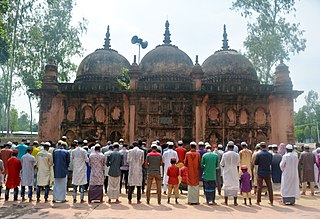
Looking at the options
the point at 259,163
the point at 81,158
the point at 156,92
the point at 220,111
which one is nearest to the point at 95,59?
the point at 156,92

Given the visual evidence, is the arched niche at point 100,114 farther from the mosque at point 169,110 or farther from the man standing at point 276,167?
the man standing at point 276,167

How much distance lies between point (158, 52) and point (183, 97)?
574 centimetres

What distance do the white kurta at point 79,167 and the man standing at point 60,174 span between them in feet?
0.98

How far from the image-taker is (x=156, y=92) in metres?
19.8

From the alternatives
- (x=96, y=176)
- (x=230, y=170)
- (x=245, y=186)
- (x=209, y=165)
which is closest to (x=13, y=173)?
(x=96, y=176)

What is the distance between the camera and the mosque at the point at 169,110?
19766 millimetres

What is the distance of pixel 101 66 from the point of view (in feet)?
78.5

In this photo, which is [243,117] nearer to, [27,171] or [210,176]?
[210,176]

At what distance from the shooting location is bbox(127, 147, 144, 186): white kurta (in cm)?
968

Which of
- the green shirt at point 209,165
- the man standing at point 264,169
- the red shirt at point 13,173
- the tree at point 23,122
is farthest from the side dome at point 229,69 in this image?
the tree at point 23,122

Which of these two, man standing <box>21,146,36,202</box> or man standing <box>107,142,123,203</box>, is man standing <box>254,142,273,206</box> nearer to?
man standing <box>107,142,123,203</box>

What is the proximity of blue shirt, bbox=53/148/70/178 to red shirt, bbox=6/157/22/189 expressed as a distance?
3.92 ft

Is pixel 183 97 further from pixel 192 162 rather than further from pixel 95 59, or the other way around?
pixel 192 162

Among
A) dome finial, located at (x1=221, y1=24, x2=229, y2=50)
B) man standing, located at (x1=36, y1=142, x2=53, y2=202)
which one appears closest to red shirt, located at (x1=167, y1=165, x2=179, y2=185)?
man standing, located at (x1=36, y1=142, x2=53, y2=202)
